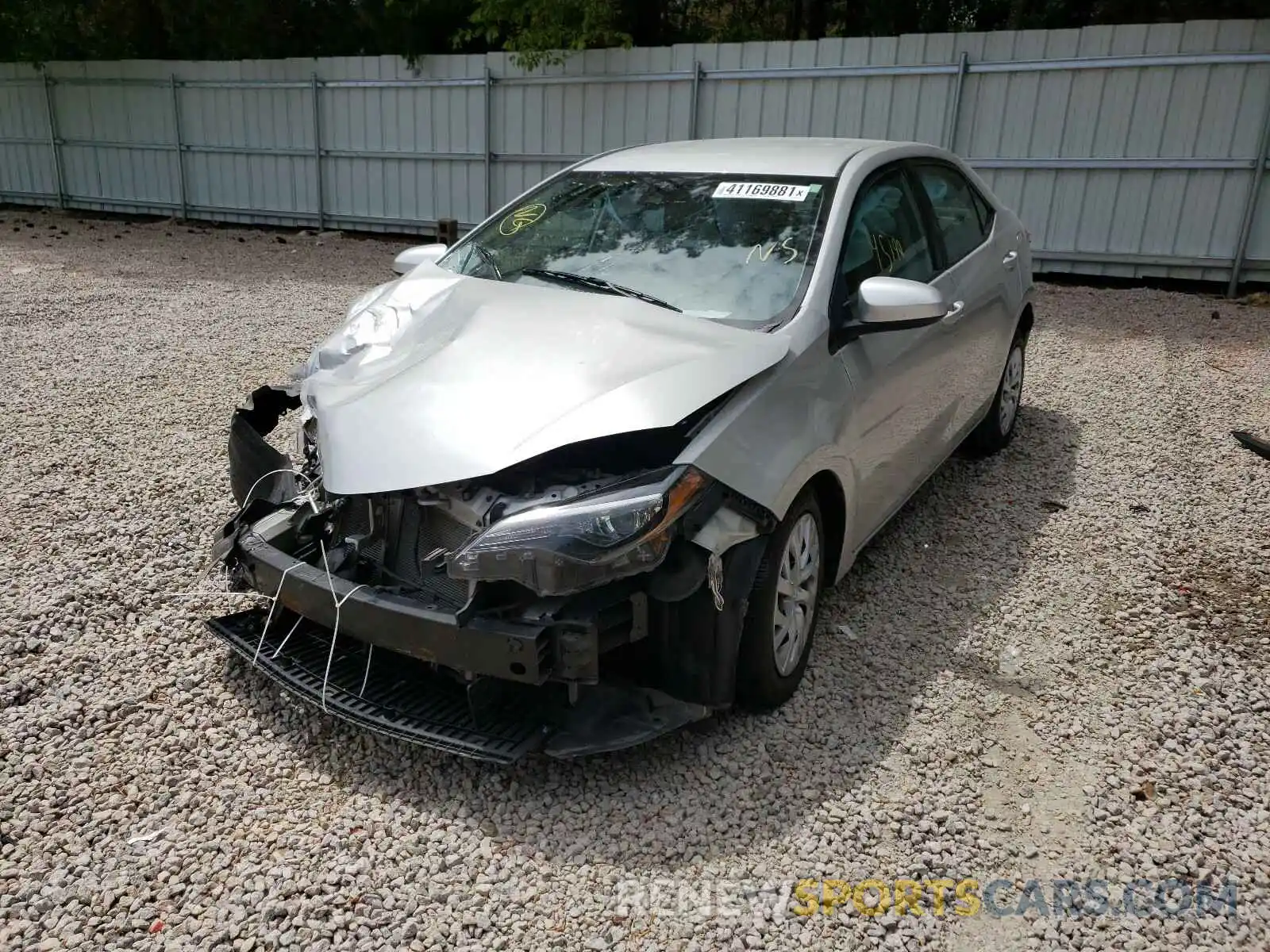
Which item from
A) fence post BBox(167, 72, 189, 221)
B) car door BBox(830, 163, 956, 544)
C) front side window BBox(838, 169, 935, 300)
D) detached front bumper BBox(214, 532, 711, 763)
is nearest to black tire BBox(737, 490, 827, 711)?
detached front bumper BBox(214, 532, 711, 763)

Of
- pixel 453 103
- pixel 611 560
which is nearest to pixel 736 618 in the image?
pixel 611 560

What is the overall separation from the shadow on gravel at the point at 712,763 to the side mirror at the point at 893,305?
1182mm

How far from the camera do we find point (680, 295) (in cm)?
350

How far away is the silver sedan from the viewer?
2.65 meters

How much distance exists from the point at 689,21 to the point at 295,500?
1524 cm

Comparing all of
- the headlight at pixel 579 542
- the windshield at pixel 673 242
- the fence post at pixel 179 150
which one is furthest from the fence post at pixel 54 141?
the headlight at pixel 579 542

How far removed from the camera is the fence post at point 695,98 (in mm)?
11977

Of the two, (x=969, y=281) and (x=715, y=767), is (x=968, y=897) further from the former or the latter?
(x=969, y=281)

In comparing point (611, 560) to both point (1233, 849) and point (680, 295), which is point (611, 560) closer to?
point (680, 295)

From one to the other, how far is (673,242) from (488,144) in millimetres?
10711

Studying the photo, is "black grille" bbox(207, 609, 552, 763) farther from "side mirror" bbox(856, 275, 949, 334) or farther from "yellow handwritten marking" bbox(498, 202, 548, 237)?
"yellow handwritten marking" bbox(498, 202, 548, 237)

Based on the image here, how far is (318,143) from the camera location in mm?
15125

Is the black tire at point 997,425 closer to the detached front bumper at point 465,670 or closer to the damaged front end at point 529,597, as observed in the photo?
the damaged front end at point 529,597

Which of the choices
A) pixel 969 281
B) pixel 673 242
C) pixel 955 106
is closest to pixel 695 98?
pixel 955 106
